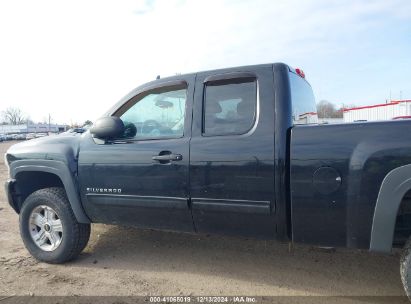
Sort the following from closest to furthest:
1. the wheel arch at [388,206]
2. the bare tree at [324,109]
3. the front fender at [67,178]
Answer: the wheel arch at [388,206], the front fender at [67,178], the bare tree at [324,109]

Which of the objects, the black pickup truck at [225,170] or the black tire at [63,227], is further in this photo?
the black tire at [63,227]

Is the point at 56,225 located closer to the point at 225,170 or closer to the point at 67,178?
the point at 67,178

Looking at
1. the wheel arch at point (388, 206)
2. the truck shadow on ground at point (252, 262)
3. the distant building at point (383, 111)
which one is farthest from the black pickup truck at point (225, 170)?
the distant building at point (383, 111)

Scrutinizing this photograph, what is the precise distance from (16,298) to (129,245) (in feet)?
5.00

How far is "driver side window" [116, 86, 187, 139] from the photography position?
11.8ft

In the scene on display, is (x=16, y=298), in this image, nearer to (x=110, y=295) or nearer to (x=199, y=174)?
(x=110, y=295)

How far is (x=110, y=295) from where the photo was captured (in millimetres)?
3406

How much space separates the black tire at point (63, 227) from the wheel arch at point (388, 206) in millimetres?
2928

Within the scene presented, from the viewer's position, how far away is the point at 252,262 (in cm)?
405

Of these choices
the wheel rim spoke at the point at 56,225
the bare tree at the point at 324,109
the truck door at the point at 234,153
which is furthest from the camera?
the bare tree at the point at 324,109

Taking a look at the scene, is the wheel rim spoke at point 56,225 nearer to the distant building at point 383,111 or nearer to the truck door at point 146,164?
the truck door at point 146,164

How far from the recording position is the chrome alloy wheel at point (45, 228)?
4188 mm

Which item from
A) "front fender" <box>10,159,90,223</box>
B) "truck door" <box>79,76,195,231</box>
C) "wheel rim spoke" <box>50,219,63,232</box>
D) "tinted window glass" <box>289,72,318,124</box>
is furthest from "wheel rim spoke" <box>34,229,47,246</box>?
"tinted window glass" <box>289,72,318,124</box>

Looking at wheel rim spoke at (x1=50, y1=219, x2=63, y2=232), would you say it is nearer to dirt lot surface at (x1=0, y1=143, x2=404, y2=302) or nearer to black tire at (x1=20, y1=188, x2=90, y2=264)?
black tire at (x1=20, y1=188, x2=90, y2=264)
